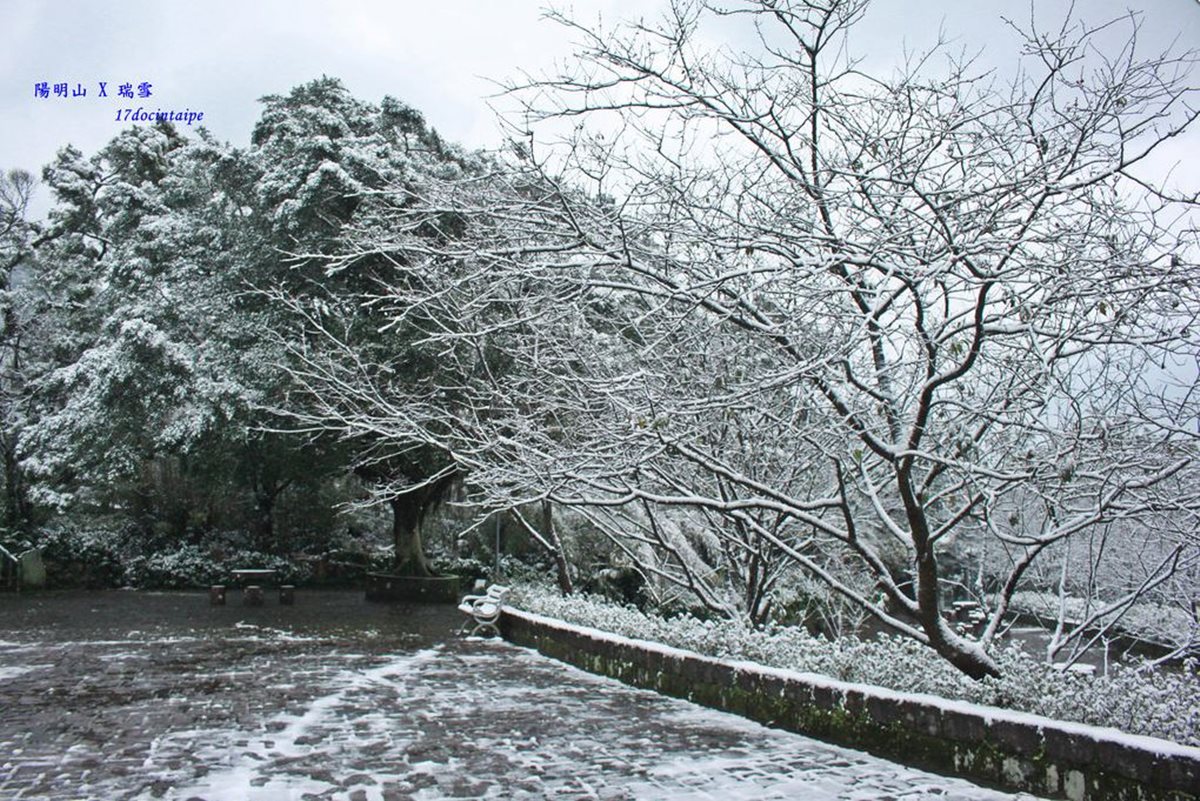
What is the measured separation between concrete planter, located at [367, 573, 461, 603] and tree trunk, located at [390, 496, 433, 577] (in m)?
0.85

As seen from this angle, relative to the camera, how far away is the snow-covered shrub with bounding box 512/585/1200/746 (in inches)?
204

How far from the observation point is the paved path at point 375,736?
582 centimetres

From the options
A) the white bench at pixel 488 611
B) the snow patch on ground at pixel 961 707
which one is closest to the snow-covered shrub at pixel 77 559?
the white bench at pixel 488 611

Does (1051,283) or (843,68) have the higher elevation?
(843,68)

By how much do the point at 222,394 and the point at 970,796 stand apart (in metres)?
21.7

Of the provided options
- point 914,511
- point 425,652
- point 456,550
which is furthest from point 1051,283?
point 456,550

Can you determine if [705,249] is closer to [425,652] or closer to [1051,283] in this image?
[1051,283]

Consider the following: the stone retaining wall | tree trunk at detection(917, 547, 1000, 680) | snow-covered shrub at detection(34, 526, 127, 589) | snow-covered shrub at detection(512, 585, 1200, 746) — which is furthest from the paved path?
snow-covered shrub at detection(34, 526, 127, 589)

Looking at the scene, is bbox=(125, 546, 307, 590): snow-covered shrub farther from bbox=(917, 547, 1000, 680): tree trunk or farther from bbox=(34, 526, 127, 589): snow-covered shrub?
bbox=(917, 547, 1000, 680): tree trunk

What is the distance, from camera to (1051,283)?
5531 millimetres

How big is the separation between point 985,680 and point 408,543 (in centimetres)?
2172

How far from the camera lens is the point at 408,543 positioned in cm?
2658

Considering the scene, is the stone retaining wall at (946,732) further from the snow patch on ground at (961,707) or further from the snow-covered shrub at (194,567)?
the snow-covered shrub at (194,567)

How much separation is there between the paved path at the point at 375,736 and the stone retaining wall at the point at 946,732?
0.16 metres
